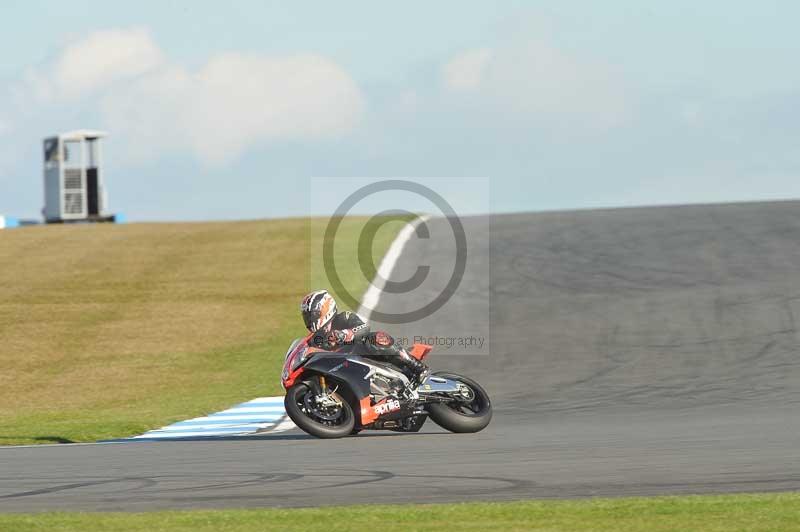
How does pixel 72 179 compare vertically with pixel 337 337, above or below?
above

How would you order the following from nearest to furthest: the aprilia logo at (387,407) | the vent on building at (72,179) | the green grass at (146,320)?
the aprilia logo at (387,407), the green grass at (146,320), the vent on building at (72,179)

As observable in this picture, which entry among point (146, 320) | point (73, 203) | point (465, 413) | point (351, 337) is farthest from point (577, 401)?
point (73, 203)

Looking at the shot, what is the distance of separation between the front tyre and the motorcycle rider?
623 mm

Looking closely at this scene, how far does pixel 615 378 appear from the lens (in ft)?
62.2

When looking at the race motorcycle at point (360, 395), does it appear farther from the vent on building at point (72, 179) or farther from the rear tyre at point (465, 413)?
the vent on building at point (72, 179)

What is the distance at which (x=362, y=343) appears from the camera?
1420 cm

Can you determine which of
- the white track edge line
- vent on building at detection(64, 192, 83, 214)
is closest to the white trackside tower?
vent on building at detection(64, 192, 83, 214)

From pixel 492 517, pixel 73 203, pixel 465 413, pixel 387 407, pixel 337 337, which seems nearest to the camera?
pixel 492 517

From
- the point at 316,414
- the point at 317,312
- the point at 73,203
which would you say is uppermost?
the point at 73,203

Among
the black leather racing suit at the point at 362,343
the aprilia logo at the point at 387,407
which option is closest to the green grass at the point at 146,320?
the black leather racing suit at the point at 362,343

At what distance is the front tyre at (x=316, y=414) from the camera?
13664mm

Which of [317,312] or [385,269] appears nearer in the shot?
[317,312]

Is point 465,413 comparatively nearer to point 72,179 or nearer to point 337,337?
point 337,337

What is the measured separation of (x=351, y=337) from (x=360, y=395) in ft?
2.42
